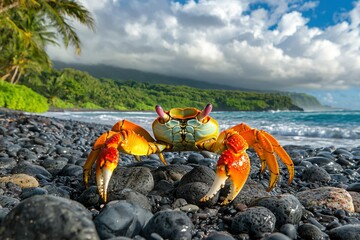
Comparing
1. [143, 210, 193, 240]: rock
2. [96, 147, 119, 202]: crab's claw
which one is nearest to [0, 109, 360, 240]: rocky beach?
[143, 210, 193, 240]: rock

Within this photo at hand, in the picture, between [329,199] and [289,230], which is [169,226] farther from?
[329,199]

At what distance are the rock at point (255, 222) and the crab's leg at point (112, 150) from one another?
46.2 inches

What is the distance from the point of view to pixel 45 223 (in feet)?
6.04

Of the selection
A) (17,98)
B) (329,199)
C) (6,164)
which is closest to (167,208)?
(329,199)

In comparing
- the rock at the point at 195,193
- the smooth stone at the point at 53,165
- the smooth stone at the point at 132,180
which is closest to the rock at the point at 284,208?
the rock at the point at 195,193

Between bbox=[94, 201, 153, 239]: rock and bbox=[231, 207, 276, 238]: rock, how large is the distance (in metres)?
0.75

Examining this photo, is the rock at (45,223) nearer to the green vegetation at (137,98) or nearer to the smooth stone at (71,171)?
the smooth stone at (71,171)

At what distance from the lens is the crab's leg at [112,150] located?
302 cm

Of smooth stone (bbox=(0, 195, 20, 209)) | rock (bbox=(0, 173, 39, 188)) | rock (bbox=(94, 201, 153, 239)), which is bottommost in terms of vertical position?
rock (bbox=(0, 173, 39, 188))

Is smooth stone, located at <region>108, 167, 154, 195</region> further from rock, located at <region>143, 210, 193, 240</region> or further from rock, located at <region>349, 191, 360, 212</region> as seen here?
rock, located at <region>349, 191, 360, 212</region>

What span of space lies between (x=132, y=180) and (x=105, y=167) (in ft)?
2.46

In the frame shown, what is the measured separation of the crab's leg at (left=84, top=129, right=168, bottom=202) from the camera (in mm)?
3018

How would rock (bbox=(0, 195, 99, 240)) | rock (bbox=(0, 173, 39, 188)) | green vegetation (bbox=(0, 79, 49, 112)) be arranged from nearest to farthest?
rock (bbox=(0, 195, 99, 240))
rock (bbox=(0, 173, 39, 188))
green vegetation (bbox=(0, 79, 49, 112))

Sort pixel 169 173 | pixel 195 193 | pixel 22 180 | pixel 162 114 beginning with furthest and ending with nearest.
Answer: pixel 169 173, pixel 22 180, pixel 162 114, pixel 195 193
